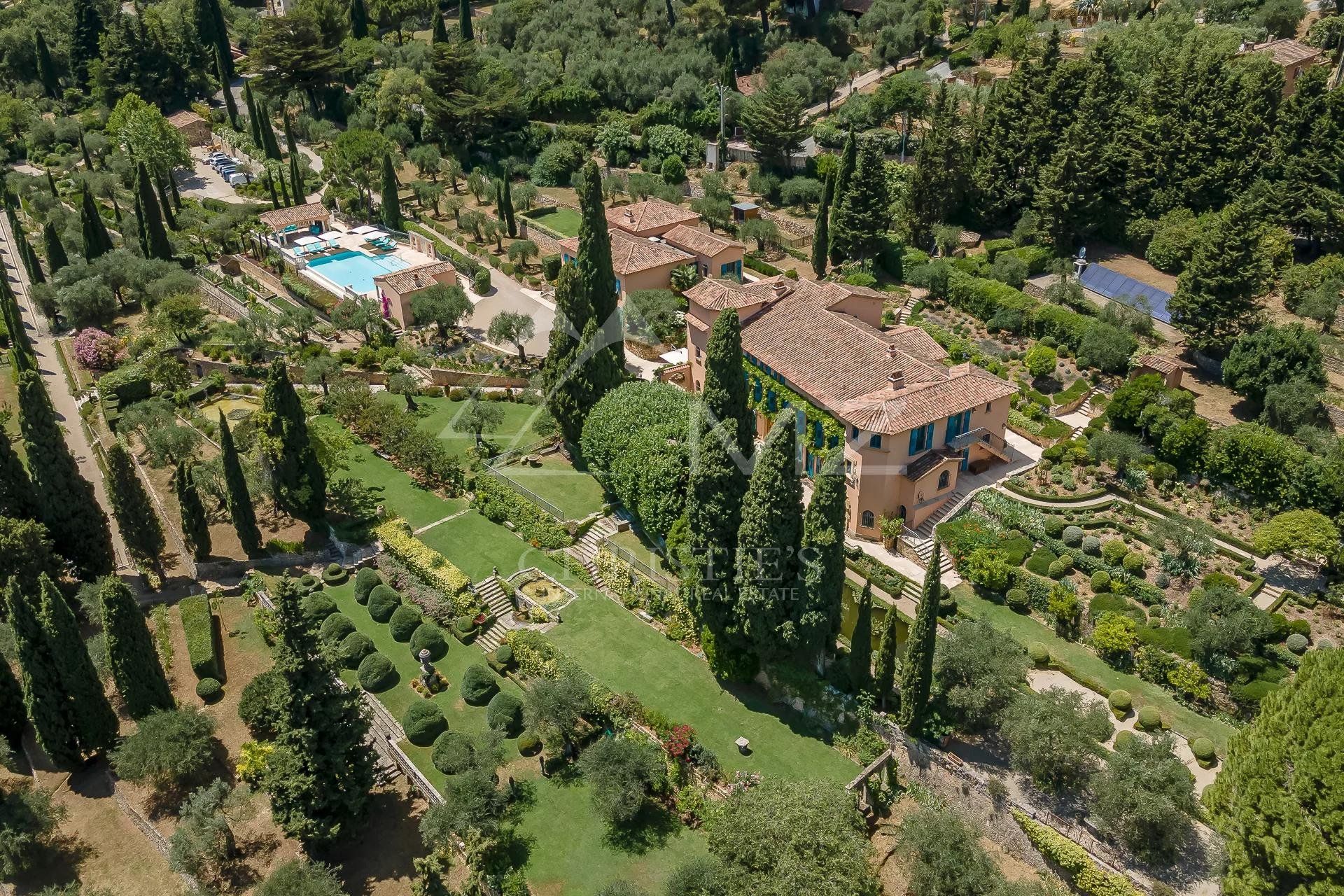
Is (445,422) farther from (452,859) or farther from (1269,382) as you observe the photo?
(1269,382)

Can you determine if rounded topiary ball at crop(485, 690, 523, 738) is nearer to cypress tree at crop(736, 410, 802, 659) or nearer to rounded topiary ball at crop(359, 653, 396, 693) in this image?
rounded topiary ball at crop(359, 653, 396, 693)

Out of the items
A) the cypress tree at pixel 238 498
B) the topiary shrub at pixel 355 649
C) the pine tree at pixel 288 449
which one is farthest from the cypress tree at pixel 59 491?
the topiary shrub at pixel 355 649

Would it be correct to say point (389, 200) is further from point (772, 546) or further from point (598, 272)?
point (772, 546)

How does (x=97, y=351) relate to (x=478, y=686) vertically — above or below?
above

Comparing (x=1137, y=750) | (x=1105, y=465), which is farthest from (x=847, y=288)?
(x=1137, y=750)

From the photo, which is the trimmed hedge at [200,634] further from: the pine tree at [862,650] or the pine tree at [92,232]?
the pine tree at [92,232]

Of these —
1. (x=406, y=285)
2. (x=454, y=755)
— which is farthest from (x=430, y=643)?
(x=406, y=285)
